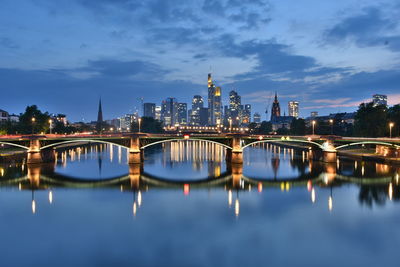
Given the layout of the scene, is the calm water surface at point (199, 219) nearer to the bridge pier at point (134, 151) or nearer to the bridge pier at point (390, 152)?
the bridge pier at point (134, 151)

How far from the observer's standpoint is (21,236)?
92.8 feet

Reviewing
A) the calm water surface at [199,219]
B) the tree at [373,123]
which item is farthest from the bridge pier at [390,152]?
the calm water surface at [199,219]

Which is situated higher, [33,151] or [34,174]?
[33,151]

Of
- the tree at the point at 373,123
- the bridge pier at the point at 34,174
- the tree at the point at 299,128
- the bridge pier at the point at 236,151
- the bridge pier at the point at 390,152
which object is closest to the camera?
the bridge pier at the point at 34,174

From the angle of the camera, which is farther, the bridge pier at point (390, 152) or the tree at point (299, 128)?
the tree at point (299, 128)

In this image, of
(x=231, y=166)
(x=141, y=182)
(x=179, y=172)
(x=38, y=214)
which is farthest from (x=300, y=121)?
(x=38, y=214)

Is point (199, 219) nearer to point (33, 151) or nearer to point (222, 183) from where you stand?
point (222, 183)

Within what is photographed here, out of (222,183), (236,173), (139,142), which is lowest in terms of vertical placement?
(222,183)

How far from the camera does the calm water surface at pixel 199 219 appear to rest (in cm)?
2456

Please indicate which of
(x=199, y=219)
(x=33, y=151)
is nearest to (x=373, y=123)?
(x=199, y=219)

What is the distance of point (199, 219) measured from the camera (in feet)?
111

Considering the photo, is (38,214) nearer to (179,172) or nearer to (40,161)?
(179,172)

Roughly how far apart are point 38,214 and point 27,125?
75949mm

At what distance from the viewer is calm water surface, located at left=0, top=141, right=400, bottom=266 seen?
80.6ft
